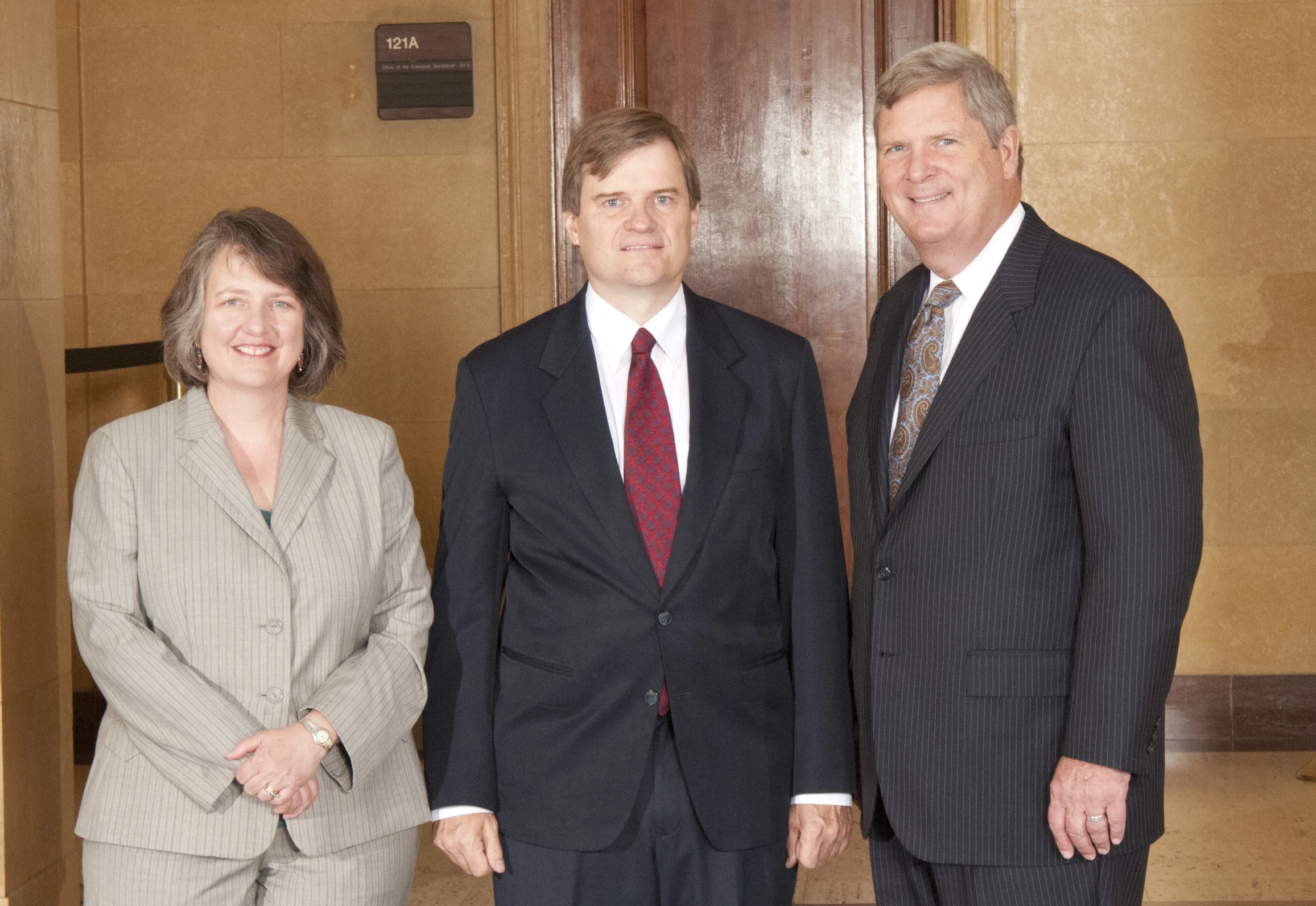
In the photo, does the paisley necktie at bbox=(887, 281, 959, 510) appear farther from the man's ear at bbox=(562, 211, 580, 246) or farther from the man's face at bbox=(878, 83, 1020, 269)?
the man's ear at bbox=(562, 211, 580, 246)

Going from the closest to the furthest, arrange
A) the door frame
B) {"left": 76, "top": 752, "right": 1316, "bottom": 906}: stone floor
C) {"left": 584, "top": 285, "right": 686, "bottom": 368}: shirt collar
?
1. {"left": 584, "top": 285, "right": 686, "bottom": 368}: shirt collar
2. {"left": 76, "top": 752, "right": 1316, "bottom": 906}: stone floor
3. the door frame

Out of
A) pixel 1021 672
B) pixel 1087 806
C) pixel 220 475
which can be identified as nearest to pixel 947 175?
pixel 1021 672

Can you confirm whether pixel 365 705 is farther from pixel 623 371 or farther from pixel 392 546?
pixel 623 371

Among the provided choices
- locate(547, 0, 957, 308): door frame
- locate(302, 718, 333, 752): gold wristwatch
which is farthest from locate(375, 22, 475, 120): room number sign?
locate(302, 718, 333, 752): gold wristwatch

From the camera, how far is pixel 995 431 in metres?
1.98

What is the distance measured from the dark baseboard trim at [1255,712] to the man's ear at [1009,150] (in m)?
3.22

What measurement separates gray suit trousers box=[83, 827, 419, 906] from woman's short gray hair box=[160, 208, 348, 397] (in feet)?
2.56

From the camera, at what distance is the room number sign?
15.3ft

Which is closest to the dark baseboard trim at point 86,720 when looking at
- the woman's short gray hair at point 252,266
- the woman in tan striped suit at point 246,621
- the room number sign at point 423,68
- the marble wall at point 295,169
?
the marble wall at point 295,169

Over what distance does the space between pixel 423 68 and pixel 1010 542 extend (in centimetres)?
342

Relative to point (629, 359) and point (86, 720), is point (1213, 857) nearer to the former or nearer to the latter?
point (629, 359)

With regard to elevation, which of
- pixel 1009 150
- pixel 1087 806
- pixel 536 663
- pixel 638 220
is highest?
pixel 1009 150

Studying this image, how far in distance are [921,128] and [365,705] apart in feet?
4.34

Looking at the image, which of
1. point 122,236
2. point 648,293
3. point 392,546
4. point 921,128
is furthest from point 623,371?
point 122,236
